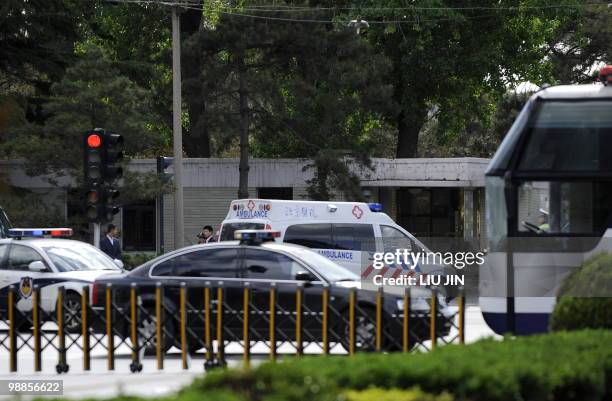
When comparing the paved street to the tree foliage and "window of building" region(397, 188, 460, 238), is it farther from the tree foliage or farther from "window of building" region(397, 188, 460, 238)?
"window of building" region(397, 188, 460, 238)

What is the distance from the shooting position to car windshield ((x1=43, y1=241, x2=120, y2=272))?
2095 cm

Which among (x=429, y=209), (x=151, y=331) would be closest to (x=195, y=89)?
(x=429, y=209)

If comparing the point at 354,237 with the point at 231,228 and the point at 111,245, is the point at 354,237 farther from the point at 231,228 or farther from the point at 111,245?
the point at 111,245

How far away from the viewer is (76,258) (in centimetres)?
2122

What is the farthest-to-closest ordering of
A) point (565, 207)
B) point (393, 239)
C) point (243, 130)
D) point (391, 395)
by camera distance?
point (243, 130), point (393, 239), point (565, 207), point (391, 395)

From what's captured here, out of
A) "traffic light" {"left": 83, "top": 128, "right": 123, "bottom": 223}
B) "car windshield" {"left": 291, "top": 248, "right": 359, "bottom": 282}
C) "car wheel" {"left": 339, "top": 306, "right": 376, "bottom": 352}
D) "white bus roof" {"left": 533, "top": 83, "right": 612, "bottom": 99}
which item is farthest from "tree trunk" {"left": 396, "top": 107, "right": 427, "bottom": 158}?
"car wheel" {"left": 339, "top": 306, "right": 376, "bottom": 352}

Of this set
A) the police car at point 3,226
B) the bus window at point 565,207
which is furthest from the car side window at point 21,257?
the bus window at point 565,207

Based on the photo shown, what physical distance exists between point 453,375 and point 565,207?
779 cm

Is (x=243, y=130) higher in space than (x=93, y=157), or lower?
higher

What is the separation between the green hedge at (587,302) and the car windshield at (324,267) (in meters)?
4.55

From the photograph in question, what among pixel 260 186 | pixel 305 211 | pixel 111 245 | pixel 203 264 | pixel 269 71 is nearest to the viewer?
pixel 203 264

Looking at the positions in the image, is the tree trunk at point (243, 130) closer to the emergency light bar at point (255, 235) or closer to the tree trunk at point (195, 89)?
the tree trunk at point (195, 89)

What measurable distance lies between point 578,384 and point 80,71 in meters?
27.0

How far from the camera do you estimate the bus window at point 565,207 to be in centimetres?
1503
